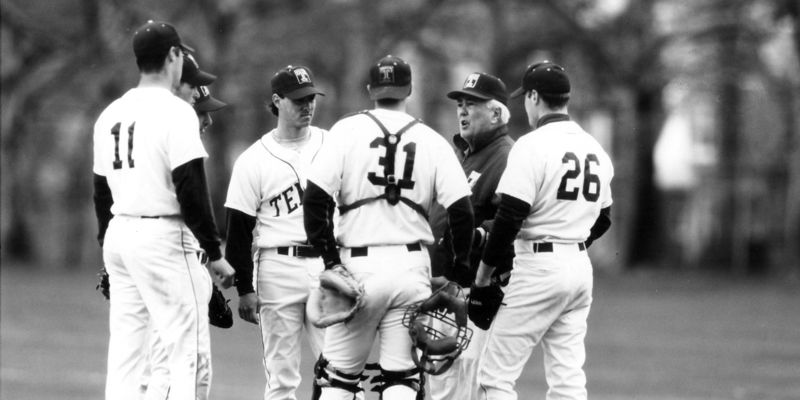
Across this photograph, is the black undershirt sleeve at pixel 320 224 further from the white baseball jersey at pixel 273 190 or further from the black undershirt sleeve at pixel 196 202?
the white baseball jersey at pixel 273 190

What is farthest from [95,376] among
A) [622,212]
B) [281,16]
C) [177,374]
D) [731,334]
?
[622,212]

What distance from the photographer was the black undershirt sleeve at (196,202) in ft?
24.4

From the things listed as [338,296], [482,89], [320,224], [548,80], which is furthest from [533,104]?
[338,296]

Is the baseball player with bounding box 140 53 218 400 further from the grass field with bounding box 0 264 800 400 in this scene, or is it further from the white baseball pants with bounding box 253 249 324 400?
the grass field with bounding box 0 264 800 400

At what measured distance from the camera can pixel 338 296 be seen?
7.58 metres

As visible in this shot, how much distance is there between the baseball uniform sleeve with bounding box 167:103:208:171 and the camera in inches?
294

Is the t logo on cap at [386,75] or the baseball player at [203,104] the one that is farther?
the baseball player at [203,104]

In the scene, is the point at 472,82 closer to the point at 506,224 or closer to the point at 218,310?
the point at 506,224

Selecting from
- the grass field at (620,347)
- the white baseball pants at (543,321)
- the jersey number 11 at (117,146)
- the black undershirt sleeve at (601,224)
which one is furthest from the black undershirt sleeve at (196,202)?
the grass field at (620,347)

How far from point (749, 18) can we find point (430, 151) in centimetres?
2918

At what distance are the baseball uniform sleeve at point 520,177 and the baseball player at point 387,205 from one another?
51 cm

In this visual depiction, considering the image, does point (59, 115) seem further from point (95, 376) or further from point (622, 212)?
point (95, 376)

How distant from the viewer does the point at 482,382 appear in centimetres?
841

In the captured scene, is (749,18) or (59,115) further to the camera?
(59,115)
